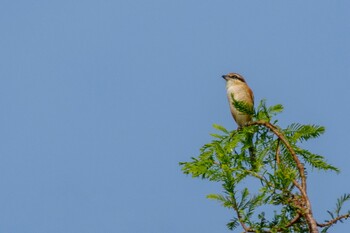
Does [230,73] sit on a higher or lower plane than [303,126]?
higher

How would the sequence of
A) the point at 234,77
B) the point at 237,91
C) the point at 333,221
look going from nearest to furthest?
1. the point at 333,221
2. the point at 237,91
3. the point at 234,77

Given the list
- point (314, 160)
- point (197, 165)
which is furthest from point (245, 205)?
point (314, 160)

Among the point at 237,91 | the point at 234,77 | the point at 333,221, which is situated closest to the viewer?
the point at 333,221

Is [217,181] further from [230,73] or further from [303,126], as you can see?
[230,73]

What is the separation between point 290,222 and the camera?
15.4 feet

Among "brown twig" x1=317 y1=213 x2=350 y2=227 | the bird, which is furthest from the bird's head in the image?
"brown twig" x1=317 y1=213 x2=350 y2=227

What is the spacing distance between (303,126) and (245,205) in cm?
156

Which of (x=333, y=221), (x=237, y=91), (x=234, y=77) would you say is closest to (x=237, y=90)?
(x=237, y=91)

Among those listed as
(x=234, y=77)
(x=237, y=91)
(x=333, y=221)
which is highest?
(x=234, y=77)

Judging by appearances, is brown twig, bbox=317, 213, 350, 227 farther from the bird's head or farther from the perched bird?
the bird's head

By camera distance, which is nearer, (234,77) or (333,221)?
(333,221)

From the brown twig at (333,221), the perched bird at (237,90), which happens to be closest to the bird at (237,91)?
the perched bird at (237,90)

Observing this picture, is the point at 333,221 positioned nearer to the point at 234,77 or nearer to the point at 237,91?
the point at 237,91

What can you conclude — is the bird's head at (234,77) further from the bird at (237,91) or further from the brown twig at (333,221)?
the brown twig at (333,221)
